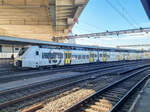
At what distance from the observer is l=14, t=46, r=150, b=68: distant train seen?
15336 mm

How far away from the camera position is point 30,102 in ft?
18.0

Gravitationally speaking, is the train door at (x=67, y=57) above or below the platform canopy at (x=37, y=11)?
below

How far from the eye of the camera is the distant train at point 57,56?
15.3 metres

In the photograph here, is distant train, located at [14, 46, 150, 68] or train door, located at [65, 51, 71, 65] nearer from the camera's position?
distant train, located at [14, 46, 150, 68]

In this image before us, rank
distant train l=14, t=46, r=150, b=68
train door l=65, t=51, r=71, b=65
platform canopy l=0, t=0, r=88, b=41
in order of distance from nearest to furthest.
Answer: distant train l=14, t=46, r=150, b=68
platform canopy l=0, t=0, r=88, b=41
train door l=65, t=51, r=71, b=65

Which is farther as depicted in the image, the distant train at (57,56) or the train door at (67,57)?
the train door at (67,57)

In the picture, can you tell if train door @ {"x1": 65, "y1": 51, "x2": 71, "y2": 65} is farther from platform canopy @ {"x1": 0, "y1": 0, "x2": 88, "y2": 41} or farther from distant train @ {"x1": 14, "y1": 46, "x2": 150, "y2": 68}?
platform canopy @ {"x1": 0, "y1": 0, "x2": 88, "y2": 41}

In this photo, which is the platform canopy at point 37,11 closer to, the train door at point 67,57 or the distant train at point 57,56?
the distant train at point 57,56

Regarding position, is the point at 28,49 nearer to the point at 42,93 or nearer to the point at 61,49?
the point at 61,49

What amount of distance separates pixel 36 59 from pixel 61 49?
4.68m

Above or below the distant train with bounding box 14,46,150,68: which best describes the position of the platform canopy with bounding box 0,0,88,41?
above

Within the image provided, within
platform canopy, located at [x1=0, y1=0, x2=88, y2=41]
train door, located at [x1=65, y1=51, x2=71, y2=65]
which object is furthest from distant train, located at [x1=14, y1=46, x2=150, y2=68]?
platform canopy, located at [x1=0, y1=0, x2=88, y2=41]

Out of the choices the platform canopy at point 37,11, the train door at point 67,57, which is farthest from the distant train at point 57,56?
the platform canopy at point 37,11

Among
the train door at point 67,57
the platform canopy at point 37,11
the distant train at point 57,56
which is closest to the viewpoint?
the distant train at point 57,56
